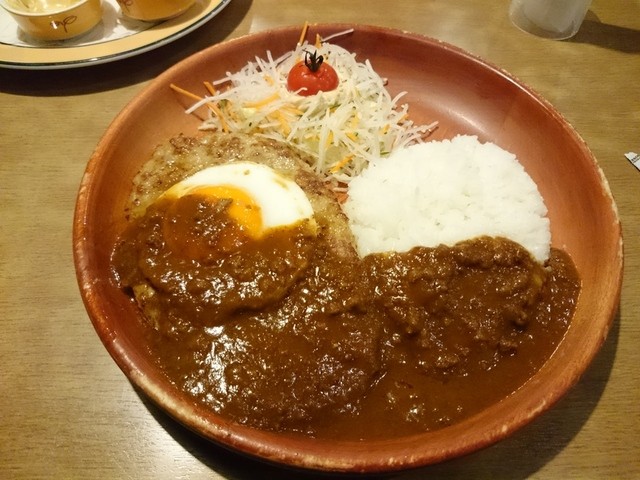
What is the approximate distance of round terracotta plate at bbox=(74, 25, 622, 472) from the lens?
4.49 feet

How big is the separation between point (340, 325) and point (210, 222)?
1.99ft

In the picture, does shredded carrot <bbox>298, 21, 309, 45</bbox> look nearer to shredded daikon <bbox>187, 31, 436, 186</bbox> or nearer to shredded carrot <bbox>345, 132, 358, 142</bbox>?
shredded daikon <bbox>187, 31, 436, 186</bbox>

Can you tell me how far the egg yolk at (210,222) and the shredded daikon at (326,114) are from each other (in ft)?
2.16

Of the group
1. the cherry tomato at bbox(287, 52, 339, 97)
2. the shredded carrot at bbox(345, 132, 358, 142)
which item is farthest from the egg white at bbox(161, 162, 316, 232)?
the cherry tomato at bbox(287, 52, 339, 97)

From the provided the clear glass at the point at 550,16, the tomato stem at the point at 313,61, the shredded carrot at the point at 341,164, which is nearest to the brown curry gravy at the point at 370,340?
the shredded carrot at the point at 341,164

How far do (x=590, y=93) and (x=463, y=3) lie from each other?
1.09m

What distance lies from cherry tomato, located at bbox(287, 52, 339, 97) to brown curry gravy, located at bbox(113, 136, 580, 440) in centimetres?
93

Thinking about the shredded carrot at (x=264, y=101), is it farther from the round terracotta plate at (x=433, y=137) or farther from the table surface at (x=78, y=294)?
the table surface at (x=78, y=294)

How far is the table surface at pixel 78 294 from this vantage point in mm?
1572

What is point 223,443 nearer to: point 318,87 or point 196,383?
point 196,383

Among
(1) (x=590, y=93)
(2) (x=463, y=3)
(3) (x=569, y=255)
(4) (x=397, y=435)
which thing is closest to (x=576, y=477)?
(4) (x=397, y=435)

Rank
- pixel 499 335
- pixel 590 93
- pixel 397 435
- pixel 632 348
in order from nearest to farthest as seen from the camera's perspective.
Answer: pixel 397 435 → pixel 499 335 → pixel 632 348 → pixel 590 93

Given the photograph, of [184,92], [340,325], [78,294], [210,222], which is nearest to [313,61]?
[184,92]

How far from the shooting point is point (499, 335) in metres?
1.65
